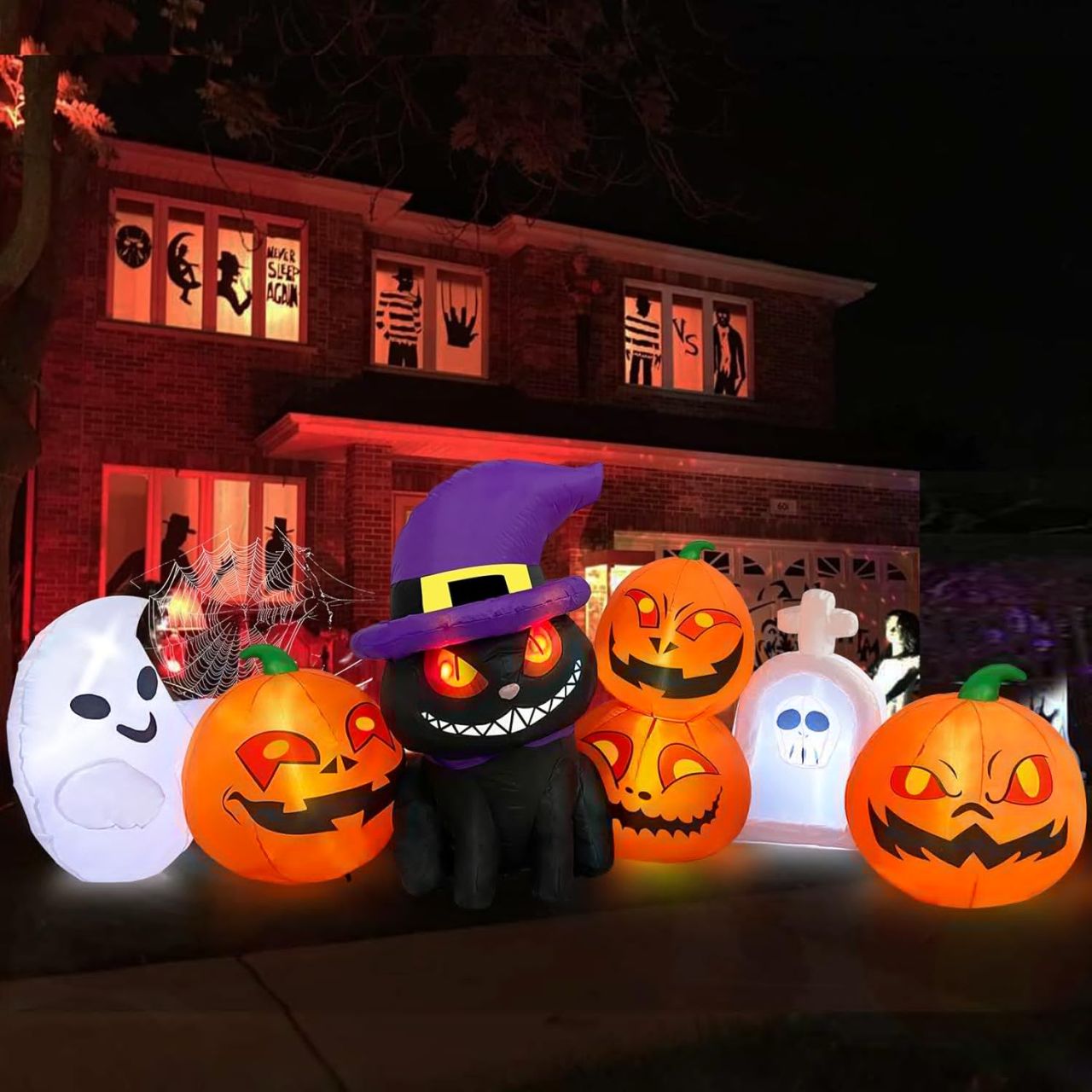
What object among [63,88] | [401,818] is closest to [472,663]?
[401,818]

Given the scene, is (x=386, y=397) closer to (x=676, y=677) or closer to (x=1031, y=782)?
(x=676, y=677)

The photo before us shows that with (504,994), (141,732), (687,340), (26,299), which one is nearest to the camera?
(504,994)

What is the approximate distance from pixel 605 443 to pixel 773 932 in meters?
8.11

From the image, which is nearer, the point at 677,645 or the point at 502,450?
the point at 677,645

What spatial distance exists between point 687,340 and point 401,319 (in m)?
4.17

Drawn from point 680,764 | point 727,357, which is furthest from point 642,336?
point 680,764

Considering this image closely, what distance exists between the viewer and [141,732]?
5059 millimetres

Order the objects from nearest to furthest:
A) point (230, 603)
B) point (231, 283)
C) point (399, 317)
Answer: point (230, 603) → point (231, 283) → point (399, 317)

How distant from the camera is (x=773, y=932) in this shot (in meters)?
4.26

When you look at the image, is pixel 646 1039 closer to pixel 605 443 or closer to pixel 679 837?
pixel 679 837

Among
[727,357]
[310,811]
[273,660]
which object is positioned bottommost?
[310,811]

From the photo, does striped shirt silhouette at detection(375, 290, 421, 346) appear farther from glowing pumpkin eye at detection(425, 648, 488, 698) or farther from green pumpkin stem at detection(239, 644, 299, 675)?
glowing pumpkin eye at detection(425, 648, 488, 698)

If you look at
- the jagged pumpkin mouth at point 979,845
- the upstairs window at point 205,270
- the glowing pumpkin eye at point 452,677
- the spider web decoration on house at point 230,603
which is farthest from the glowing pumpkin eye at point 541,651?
the upstairs window at point 205,270

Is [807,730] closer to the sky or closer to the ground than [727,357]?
closer to the ground
